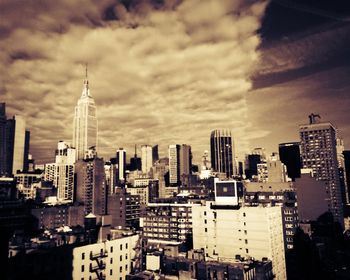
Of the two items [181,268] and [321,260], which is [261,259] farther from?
[321,260]

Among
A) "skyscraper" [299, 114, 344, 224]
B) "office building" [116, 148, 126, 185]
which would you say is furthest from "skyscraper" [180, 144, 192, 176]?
"skyscraper" [299, 114, 344, 224]

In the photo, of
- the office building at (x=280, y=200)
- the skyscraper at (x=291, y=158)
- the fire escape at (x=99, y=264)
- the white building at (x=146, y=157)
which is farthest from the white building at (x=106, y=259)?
the white building at (x=146, y=157)

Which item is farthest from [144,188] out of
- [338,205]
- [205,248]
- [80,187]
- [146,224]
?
[205,248]

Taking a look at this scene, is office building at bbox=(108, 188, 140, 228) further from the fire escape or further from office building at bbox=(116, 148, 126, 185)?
office building at bbox=(116, 148, 126, 185)

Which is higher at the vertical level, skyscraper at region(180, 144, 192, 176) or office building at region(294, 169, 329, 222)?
skyscraper at region(180, 144, 192, 176)

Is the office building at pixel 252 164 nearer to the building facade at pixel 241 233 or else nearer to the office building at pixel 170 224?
the office building at pixel 170 224

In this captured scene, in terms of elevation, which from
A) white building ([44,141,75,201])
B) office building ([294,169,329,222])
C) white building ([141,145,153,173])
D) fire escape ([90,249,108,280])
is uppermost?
white building ([141,145,153,173])
